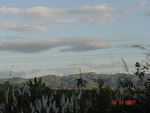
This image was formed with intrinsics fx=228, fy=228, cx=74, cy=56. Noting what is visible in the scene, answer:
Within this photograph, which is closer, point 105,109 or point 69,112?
point 69,112

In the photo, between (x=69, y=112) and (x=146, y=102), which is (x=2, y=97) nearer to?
(x=69, y=112)

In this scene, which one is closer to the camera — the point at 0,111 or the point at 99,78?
the point at 0,111

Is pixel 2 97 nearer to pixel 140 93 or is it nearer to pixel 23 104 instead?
pixel 23 104

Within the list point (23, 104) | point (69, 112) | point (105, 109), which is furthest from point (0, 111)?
point (105, 109)

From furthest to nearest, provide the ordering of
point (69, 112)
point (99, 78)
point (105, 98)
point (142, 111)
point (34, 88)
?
point (99, 78), point (34, 88), point (105, 98), point (142, 111), point (69, 112)

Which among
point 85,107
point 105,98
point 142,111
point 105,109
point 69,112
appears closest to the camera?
point 69,112

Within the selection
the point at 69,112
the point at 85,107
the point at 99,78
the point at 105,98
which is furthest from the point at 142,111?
Result: the point at 99,78

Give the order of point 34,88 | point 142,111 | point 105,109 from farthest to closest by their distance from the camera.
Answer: point 34,88, point 142,111, point 105,109

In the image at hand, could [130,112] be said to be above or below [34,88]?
below

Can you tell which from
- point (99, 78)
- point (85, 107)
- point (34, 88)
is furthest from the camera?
point (99, 78)
